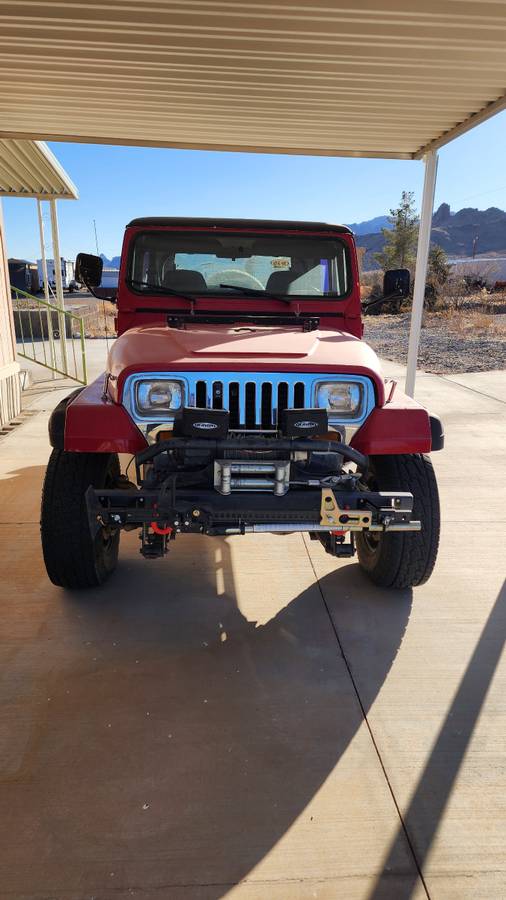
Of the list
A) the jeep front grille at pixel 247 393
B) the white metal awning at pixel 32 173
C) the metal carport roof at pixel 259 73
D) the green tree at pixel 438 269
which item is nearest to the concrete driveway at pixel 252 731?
the jeep front grille at pixel 247 393

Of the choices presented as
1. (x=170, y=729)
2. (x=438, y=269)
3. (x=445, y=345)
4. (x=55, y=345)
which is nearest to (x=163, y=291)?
(x=170, y=729)

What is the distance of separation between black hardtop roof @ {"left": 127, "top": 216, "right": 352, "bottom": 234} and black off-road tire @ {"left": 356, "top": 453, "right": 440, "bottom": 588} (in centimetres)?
158

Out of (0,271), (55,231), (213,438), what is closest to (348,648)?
(213,438)

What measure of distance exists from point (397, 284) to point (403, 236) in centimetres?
3133

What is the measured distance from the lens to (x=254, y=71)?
3865mm

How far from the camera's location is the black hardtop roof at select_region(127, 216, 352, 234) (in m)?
3.48

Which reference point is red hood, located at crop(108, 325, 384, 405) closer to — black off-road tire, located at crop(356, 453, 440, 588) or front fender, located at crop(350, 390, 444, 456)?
front fender, located at crop(350, 390, 444, 456)

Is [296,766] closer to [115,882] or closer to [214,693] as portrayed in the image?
[214,693]

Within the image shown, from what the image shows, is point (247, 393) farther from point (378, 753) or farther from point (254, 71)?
point (254, 71)

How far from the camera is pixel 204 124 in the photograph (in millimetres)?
5094

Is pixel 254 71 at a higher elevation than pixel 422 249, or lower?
higher

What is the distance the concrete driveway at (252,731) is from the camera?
1.62 meters

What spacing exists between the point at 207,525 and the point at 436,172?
4.58 meters

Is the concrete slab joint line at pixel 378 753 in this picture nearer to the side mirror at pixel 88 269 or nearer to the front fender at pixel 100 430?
the front fender at pixel 100 430
